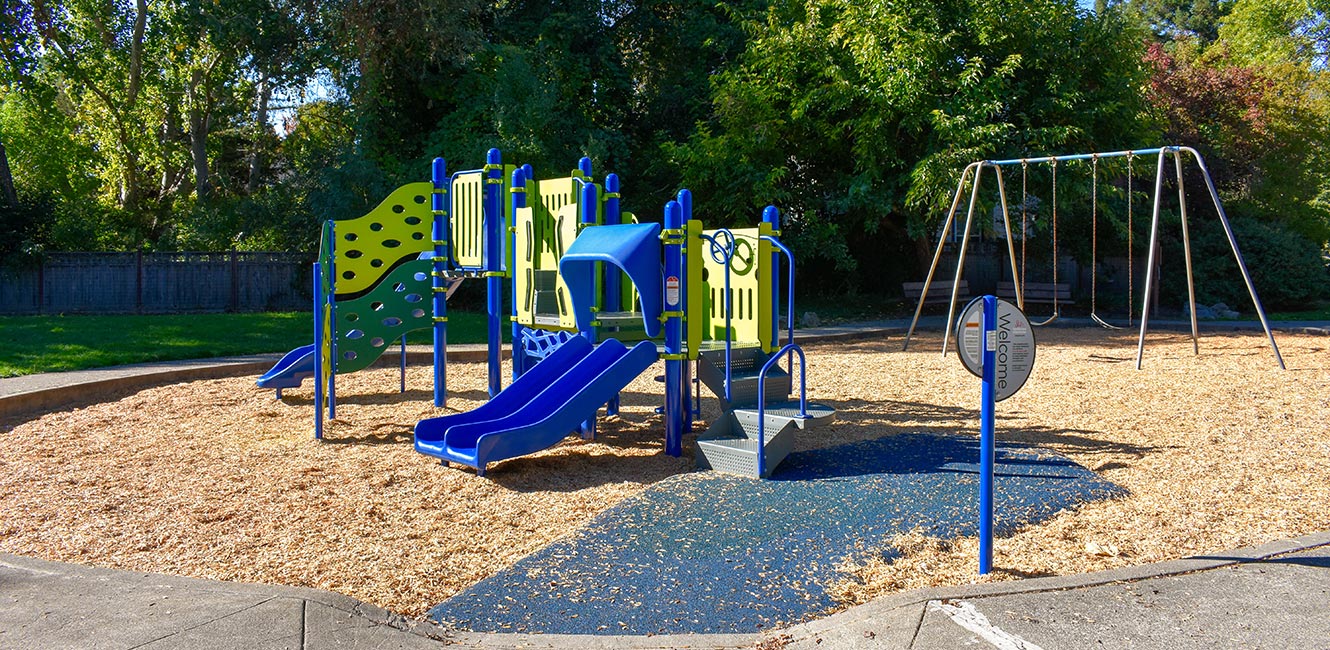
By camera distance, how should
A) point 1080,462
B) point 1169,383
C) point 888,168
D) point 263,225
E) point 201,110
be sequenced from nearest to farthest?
point 1080,462 < point 1169,383 < point 888,168 < point 263,225 < point 201,110

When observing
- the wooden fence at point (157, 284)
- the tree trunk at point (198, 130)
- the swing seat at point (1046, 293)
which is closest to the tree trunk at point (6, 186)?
the wooden fence at point (157, 284)

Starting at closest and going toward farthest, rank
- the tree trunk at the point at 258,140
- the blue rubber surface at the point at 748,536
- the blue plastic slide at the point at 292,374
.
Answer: the blue rubber surface at the point at 748,536, the blue plastic slide at the point at 292,374, the tree trunk at the point at 258,140

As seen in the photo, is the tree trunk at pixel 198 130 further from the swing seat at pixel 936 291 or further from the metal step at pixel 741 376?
the metal step at pixel 741 376

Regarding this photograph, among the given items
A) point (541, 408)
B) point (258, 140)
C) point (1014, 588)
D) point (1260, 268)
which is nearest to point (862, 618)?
point (1014, 588)

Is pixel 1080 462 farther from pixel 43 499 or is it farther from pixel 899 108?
pixel 899 108

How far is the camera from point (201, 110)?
2605 centimetres

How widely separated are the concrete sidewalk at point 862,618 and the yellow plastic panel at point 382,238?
4.95 meters

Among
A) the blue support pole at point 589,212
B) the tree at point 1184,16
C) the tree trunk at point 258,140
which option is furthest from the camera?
the tree at point 1184,16

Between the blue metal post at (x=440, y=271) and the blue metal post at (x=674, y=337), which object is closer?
the blue metal post at (x=674, y=337)

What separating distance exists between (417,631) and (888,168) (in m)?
17.0

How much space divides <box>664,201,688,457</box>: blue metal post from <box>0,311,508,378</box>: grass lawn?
8183 mm

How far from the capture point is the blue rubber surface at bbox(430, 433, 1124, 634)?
4.22m

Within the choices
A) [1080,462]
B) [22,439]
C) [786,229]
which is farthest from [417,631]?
[786,229]

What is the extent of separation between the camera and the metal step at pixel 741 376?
7.36m
